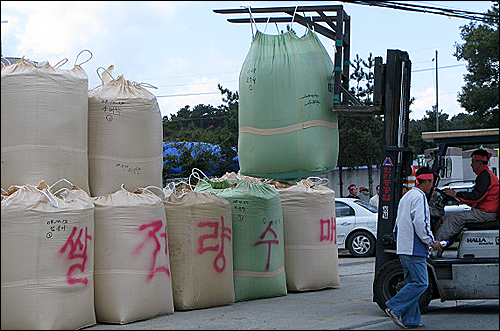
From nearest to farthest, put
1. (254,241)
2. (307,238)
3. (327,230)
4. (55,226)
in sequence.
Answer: (55,226)
(254,241)
(307,238)
(327,230)

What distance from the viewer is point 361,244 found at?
17156 millimetres

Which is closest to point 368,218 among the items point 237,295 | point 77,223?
point 237,295

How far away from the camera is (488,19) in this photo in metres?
13.2

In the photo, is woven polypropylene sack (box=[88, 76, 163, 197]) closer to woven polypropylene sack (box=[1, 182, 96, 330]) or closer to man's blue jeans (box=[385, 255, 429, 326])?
woven polypropylene sack (box=[1, 182, 96, 330])

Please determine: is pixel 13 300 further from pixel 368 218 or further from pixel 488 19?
pixel 368 218

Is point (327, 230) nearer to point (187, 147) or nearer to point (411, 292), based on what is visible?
point (411, 292)

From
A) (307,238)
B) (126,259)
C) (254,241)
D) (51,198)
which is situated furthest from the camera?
(307,238)

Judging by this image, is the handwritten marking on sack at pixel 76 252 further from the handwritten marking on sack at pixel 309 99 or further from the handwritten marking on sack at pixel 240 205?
the handwritten marking on sack at pixel 309 99

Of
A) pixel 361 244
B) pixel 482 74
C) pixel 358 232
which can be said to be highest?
pixel 482 74

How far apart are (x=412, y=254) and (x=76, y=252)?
3477 mm

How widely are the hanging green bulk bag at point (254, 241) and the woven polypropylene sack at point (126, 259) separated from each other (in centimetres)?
170

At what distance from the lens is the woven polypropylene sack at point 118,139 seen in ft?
26.9

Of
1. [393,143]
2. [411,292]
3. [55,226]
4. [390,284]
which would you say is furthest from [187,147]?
[411,292]

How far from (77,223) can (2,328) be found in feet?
4.12
